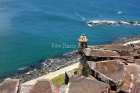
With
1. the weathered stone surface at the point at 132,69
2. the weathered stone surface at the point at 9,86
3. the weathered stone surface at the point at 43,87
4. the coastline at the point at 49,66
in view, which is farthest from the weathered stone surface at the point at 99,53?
the coastline at the point at 49,66

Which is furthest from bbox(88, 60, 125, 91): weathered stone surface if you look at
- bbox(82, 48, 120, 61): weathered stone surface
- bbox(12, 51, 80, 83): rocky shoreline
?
bbox(12, 51, 80, 83): rocky shoreline

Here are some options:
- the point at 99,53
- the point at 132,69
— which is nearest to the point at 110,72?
the point at 99,53

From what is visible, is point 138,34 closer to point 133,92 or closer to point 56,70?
point 56,70

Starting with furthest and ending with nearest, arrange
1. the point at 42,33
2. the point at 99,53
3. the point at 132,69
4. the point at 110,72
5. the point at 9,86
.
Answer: the point at 42,33 → the point at 132,69 → the point at 99,53 → the point at 110,72 → the point at 9,86

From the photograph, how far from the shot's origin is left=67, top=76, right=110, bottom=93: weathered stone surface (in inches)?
514

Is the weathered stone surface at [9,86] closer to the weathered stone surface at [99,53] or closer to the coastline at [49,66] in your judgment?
the weathered stone surface at [99,53]

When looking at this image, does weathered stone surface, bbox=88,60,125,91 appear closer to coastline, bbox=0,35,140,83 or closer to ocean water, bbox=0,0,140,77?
coastline, bbox=0,35,140,83

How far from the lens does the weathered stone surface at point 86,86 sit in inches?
514

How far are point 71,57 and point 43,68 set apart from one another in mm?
11390

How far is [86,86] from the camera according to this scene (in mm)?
13602

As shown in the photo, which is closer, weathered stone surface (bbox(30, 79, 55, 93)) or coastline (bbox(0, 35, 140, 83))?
weathered stone surface (bbox(30, 79, 55, 93))

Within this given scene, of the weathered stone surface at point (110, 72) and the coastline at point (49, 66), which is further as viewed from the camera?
the coastline at point (49, 66)

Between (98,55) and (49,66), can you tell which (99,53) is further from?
(49,66)

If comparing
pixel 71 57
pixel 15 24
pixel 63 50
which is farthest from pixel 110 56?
pixel 15 24
